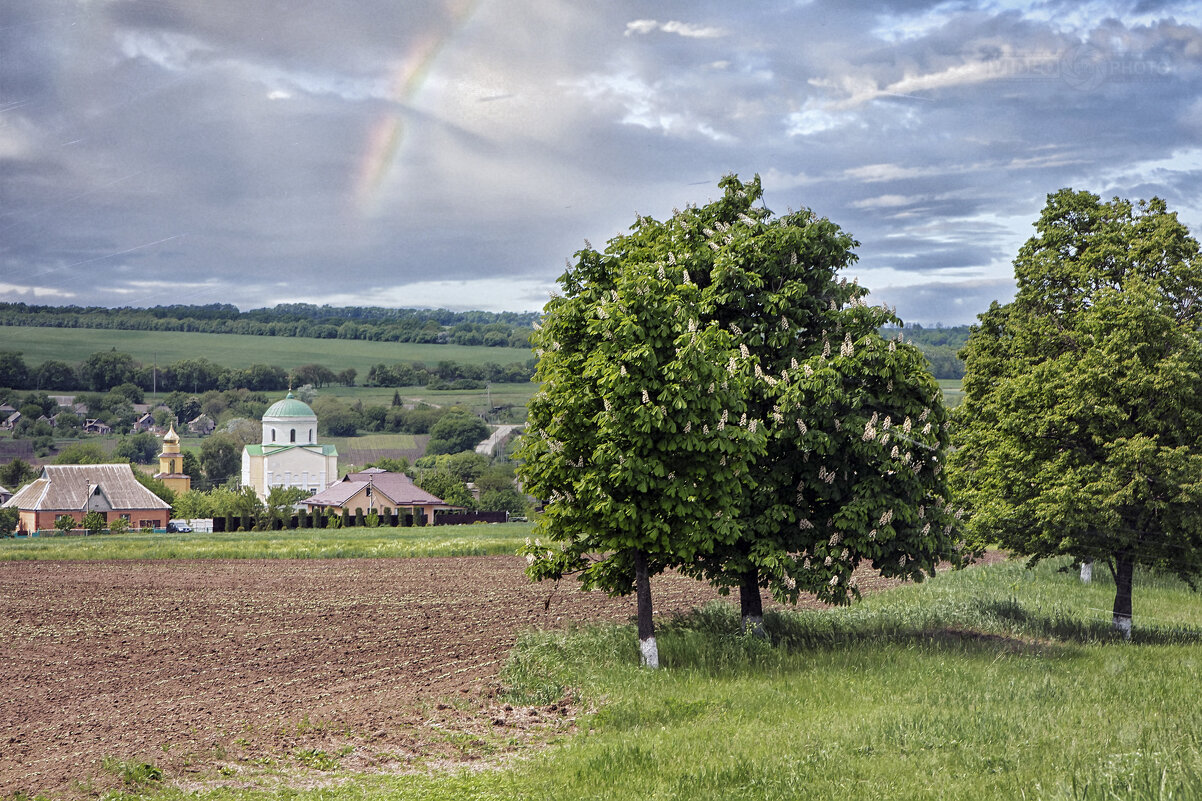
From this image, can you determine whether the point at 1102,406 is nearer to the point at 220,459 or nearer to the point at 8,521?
the point at 8,521

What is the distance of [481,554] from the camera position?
53469 mm

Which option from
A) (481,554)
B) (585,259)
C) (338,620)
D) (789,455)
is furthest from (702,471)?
(481,554)

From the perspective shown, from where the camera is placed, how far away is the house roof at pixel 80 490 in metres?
94.1

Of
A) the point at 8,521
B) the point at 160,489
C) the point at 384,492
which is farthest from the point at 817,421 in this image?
the point at 160,489

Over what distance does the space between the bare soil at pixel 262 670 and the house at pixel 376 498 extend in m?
73.2

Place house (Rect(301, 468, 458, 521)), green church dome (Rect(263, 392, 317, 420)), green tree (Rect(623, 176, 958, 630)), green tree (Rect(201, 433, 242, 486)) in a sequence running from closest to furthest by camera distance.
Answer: green tree (Rect(623, 176, 958, 630))
house (Rect(301, 468, 458, 521))
green church dome (Rect(263, 392, 317, 420))
green tree (Rect(201, 433, 242, 486))

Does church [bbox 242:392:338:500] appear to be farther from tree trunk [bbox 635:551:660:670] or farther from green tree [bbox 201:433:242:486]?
tree trunk [bbox 635:551:660:670]

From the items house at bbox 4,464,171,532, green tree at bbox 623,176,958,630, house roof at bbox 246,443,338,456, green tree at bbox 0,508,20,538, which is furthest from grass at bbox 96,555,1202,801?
house roof at bbox 246,443,338,456

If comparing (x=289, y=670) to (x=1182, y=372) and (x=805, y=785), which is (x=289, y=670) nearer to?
(x=805, y=785)

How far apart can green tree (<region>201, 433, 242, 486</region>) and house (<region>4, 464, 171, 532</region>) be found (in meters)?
76.6

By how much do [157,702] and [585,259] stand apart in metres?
13.2

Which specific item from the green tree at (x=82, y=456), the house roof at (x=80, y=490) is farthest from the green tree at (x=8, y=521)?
the green tree at (x=82, y=456)

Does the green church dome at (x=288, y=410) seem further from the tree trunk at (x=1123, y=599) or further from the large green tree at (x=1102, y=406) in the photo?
the tree trunk at (x=1123, y=599)

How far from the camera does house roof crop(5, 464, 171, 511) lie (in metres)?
94.1
